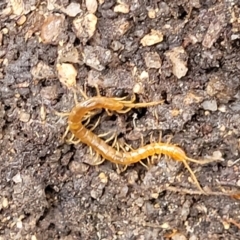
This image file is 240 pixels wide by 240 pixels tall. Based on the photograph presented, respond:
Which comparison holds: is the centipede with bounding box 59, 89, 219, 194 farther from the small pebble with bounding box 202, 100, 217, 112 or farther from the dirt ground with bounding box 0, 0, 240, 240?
the small pebble with bounding box 202, 100, 217, 112

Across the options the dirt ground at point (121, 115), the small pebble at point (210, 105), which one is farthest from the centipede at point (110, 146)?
the small pebble at point (210, 105)

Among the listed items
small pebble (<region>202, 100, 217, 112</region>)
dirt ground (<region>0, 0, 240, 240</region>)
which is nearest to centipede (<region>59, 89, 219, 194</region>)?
dirt ground (<region>0, 0, 240, 240</region>)

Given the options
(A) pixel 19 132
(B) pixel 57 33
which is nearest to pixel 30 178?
(A) pixel 19 132

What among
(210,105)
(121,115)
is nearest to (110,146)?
(121,115)

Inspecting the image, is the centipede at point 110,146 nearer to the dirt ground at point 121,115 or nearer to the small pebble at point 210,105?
the dirt ground at point 121,115

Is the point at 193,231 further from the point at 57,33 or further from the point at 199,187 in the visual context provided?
the point at 57,33
